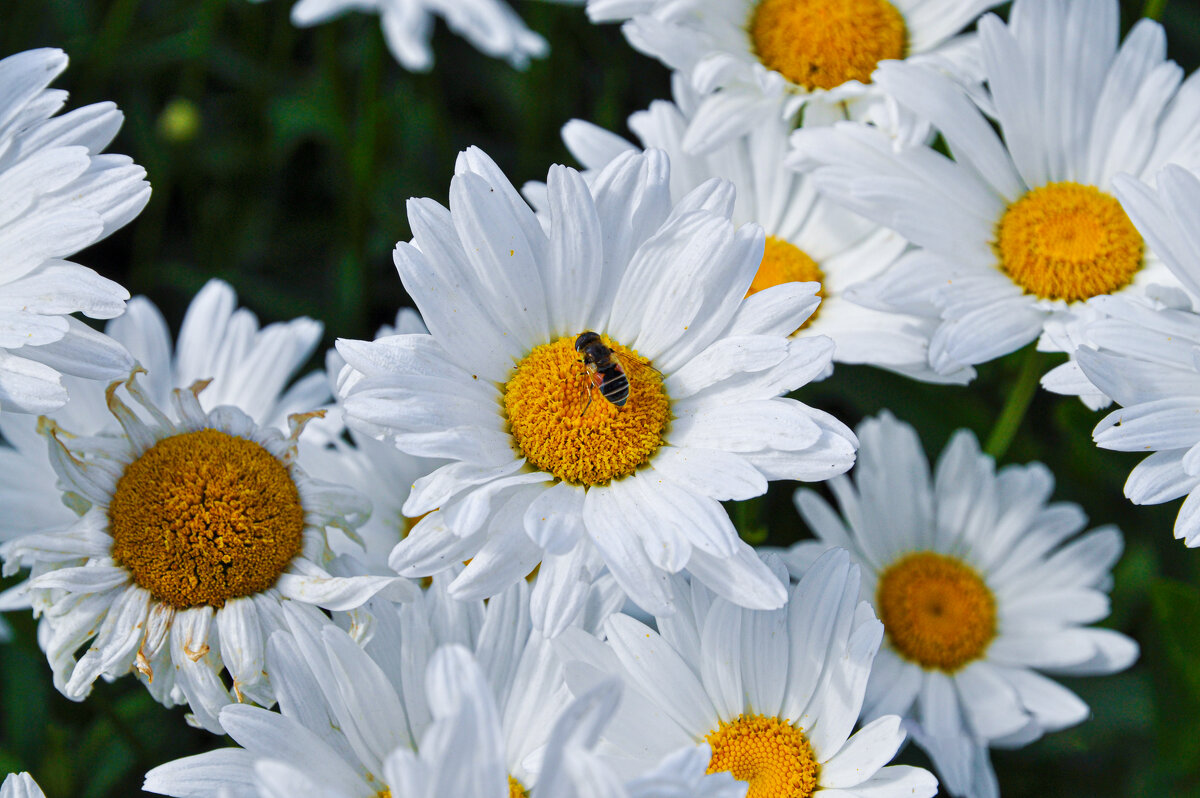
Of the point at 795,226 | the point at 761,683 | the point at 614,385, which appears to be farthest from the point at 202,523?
the point at 795,226

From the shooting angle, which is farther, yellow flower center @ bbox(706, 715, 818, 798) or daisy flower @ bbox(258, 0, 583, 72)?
daisy flower @ bbox(258, 0, 583, 72)

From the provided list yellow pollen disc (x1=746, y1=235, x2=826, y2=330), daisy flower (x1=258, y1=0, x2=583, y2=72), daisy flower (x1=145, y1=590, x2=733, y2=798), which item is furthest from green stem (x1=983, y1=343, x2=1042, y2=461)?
daisy flower (x1=258, y1=0, x2=583, y2=72)

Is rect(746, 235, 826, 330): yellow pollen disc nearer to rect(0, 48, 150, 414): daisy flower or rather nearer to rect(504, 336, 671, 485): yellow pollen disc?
rect(504, 336, 671, 485): yellow pollen disc

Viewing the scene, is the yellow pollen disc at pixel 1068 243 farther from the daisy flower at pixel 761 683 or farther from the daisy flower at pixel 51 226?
the daisy flower at pixel 51 226

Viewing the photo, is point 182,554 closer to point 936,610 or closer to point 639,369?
point 639,369

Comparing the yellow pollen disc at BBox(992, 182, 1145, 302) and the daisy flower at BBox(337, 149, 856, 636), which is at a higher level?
the yellow pollen disc at BBox(992, 182, 1145, 302)

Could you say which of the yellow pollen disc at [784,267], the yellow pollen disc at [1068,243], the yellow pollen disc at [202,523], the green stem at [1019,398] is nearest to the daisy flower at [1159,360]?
the yellow pollen disc at [1068,243]
